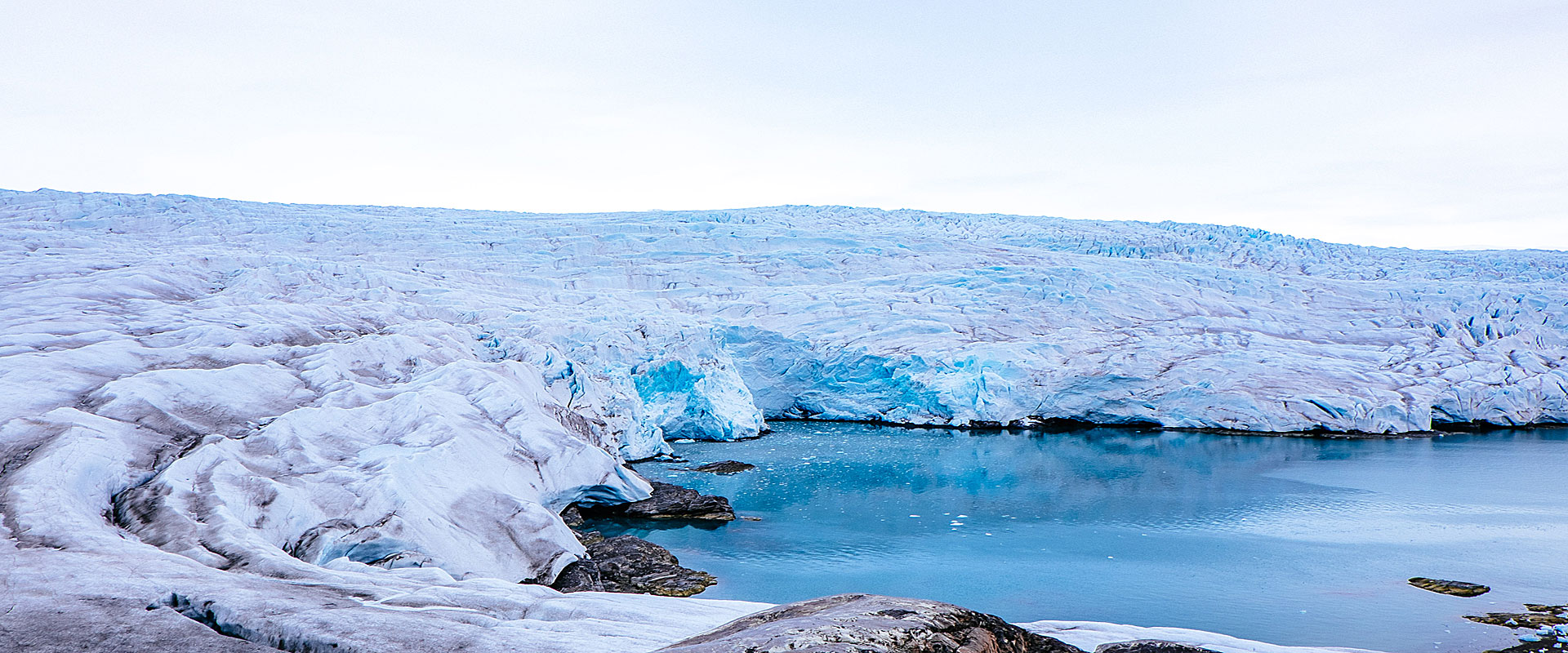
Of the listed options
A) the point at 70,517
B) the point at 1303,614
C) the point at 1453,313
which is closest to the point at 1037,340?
the point at 1453,313

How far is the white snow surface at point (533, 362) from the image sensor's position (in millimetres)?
6594

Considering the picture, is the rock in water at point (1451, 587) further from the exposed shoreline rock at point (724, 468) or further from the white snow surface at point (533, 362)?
the exposed shoreline rock at point (724, 468)

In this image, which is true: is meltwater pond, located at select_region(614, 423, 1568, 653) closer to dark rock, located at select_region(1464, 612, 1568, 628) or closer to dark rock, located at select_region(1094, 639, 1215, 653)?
dark rock, located at select_region(1464, 612, 1568, 628)

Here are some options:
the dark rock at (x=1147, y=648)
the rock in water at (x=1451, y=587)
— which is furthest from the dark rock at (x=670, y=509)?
the rock in water at (x=1451, y=587)

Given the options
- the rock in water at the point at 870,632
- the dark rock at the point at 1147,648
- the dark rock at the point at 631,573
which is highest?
the rock in water at the point at 870,632

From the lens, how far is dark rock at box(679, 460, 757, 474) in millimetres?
18031

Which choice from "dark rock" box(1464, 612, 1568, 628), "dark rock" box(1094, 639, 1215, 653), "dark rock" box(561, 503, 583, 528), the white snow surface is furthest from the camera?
"dark rock" box(561, 503, 583, 528)

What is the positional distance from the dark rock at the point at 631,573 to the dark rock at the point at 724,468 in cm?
642

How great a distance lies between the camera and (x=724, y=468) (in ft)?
59.8

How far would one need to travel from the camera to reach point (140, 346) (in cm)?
1147

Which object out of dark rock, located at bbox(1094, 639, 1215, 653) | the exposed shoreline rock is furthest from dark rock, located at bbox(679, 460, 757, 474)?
dark rock, located at bbox(1094, 639, 1215, 653)

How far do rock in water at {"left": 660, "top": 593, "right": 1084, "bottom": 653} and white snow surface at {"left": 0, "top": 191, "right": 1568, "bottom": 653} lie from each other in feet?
3.19

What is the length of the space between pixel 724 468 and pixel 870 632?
48.2 ft

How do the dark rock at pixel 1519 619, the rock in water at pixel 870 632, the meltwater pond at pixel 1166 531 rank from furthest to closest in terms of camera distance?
the meltwater pond at pixel 1166 531 → the dark rock at pixel 1519 619 → the rock in water at pixel 870 632
